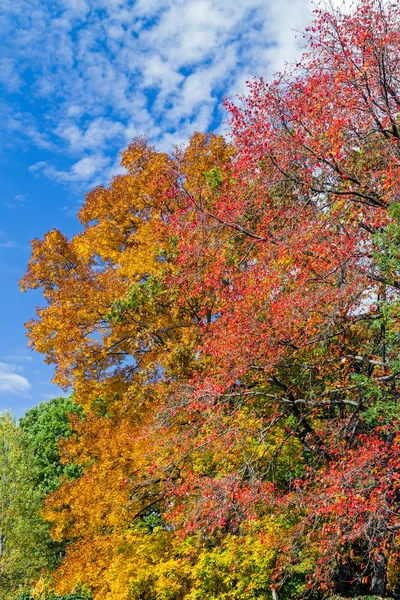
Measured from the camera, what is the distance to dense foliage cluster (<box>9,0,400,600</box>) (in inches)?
379

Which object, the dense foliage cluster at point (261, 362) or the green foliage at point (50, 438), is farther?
the green foliage at point (50, 438)

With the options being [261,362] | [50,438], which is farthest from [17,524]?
[261,362]

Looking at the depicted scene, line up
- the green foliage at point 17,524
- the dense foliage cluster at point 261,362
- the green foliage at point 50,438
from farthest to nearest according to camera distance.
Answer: the green foliage at point 50,438
the green foliage at point 17,524
the dense foliage cluster at point 261,362

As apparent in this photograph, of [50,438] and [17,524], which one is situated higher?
[50,438]

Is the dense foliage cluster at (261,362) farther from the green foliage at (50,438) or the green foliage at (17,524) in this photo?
the green foliage at (50,438)

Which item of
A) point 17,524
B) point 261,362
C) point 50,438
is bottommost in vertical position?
point 261,362

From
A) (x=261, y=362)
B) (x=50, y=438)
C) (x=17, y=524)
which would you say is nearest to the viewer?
(x=261, y=362)

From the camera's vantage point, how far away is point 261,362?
35.4 ft

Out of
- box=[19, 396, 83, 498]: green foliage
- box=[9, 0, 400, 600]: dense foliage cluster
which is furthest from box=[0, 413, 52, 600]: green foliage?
box=[9, 0, 400, 600]: dense foliage cluster

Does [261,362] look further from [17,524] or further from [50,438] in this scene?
[50,438]

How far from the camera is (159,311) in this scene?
14.8m

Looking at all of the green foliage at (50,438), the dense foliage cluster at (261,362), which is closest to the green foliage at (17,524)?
the green foliage at (50,438)

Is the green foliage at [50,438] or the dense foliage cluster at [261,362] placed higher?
the green foliage at [50,438]

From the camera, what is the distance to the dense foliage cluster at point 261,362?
9.62 m
